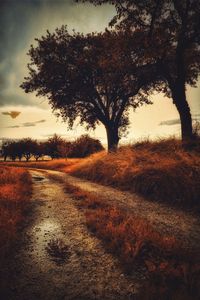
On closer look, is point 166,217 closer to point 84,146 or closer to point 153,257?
point 153,257

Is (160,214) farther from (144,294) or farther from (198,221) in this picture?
(144,294)

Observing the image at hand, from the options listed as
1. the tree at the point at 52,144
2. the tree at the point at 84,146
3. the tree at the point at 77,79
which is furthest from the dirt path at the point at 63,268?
the tree at the point at 52,144

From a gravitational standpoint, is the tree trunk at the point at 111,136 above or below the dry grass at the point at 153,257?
above

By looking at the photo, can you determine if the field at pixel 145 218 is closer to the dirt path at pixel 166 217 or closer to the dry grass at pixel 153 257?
the dry grass at pixel 153 257

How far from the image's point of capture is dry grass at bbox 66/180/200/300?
312 centimetres

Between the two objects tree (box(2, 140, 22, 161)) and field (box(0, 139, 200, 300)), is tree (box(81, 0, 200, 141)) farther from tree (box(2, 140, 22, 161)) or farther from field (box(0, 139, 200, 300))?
tree (box(2, 140, 22, 161))

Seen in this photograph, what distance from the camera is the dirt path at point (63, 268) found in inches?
Result: 129

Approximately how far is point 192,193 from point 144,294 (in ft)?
16.6

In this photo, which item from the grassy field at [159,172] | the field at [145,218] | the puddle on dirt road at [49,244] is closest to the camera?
the field at [145,218]

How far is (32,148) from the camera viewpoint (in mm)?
90125

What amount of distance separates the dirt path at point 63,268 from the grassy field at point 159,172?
358cm

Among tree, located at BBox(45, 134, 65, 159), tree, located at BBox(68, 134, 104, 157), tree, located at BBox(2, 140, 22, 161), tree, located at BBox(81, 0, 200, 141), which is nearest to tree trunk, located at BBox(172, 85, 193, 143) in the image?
tree, located at BBox(81, 0, 200, 141)

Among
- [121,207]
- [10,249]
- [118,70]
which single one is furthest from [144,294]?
[118,70]

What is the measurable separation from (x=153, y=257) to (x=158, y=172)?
18.2ft
